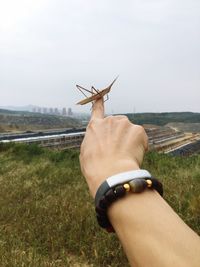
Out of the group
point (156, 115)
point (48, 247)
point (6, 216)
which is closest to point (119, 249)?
point (48, 247)

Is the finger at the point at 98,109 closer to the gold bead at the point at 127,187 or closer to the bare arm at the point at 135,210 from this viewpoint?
the bare arm at the point at 135,210

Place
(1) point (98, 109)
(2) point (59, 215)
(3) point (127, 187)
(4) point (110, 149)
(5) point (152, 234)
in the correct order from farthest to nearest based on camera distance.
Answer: (2) point (59, 215) < (1) point (98, 109) < (4) point (110, 149) < (3) point (127, 187) < (5) point (152, 234)

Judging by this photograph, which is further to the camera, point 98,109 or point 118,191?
point 98,109

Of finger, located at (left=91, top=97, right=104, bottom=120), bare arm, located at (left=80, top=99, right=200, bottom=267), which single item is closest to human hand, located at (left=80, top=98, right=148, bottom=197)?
bare arm, located at (left=80, top=99, right=200, bottom=267)

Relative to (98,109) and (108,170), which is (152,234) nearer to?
(108,170)

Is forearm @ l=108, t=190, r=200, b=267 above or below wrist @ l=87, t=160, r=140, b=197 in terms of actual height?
below

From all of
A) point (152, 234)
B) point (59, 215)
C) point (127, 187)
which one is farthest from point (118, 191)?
point (59, 215)

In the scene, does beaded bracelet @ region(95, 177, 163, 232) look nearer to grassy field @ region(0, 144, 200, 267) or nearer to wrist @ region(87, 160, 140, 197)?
wrist @ region(87, 160, 140, 197)
